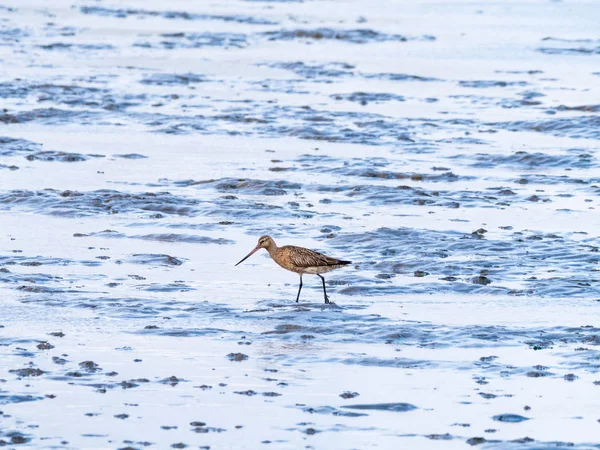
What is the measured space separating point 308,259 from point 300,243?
2263 millimetres

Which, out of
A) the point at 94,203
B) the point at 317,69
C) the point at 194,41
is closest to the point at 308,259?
the point at 94,203

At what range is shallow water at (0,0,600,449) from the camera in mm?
10109

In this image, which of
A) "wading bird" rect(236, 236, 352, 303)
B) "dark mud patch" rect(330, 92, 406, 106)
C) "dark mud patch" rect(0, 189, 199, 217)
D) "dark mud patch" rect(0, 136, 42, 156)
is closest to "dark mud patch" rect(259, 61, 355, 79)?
"dark mud patch" rect(330, 92, 406, 106)

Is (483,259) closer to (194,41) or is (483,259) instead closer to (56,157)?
(56,157)

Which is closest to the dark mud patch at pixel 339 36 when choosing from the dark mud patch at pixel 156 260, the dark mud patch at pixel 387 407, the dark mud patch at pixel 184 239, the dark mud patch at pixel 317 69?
the dark mud patch at pixel 317 69

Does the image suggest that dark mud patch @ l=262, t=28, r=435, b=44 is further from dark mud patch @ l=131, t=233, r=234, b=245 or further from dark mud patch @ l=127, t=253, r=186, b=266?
dark mud patch @ l=127, t=253, r=186, b=266

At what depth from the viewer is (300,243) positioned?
16.0 meters

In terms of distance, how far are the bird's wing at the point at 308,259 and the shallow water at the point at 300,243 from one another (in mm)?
381

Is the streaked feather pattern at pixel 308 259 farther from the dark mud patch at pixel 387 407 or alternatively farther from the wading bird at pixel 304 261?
the dark mud patch at pixel 387 407

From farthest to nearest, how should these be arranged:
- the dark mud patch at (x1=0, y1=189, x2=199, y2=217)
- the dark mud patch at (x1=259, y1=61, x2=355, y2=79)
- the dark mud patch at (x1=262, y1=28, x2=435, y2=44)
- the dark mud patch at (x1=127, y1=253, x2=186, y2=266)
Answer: the dark mud patch at (x1=262, y1=28, x2=435, y2=44) → the dark mud patch at (x1=259, y1=61, x2=355, y2=79) → the dark mud patch at (x1=0, y1=189, x2=199, y2=217) → the dark mud patch at (x1=127, y1=253, x2=186, y2=266)

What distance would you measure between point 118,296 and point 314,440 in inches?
178

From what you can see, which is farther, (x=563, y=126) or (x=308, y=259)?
(x=563, y=126)

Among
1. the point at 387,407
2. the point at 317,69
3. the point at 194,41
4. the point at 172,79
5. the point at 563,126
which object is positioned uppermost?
the point at 194,41

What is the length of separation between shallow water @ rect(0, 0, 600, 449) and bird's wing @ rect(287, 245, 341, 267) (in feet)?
1.25
